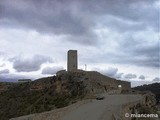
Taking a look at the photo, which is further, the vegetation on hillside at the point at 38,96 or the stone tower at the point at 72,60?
the stone tower at the point at 72,60

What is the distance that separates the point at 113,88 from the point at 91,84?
24.9 ft

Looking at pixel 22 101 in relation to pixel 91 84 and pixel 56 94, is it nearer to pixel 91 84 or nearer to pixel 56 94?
pixel 56 94

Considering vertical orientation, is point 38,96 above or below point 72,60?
below

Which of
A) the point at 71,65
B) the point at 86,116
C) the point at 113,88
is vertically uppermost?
the point at 71,65

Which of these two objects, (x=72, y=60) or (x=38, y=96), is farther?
(x=72, y=60)

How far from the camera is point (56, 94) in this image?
192ft

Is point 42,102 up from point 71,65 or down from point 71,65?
down

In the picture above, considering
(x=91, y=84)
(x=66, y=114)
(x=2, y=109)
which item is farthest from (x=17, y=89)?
(x=66, y=114)

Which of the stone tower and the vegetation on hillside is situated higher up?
the stone tower

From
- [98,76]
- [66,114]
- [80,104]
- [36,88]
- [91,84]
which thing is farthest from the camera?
[36,88]

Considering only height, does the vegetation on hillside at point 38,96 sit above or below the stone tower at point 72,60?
below

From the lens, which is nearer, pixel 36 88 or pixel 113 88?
pixel 113 88

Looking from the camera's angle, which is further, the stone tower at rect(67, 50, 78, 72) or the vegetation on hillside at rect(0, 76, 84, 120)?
the stone tower at rect(67, 50, 78, 72)

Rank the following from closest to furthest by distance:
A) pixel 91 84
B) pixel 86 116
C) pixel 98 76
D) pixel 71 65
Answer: pixel 86 116 → pixel 91 84 → pixel 98 76 → pixel 71 65
